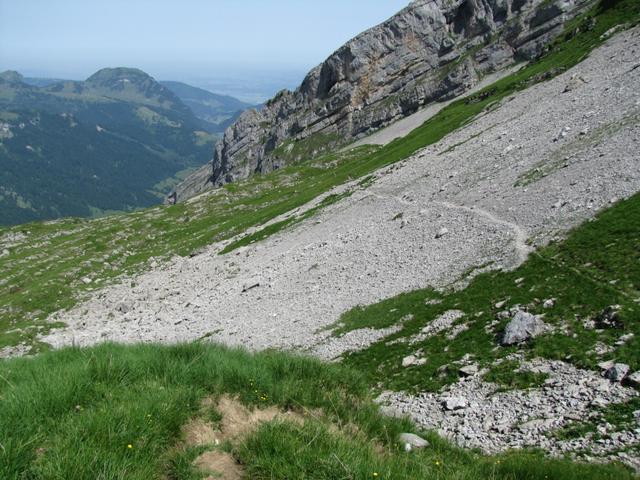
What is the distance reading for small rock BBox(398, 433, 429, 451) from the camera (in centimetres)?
982

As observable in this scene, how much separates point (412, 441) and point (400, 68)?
556 ft

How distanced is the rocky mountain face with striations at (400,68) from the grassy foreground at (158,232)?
27.9 meters

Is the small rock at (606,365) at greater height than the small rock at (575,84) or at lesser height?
lesser

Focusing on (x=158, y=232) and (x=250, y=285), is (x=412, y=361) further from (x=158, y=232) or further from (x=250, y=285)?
(x=158, y=232)

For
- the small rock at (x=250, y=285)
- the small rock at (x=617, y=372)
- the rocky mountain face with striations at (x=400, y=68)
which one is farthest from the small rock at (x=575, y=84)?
the rocky mountain face with striations at (x=400, y=68)

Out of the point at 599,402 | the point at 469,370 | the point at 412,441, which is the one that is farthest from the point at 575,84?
the point at 412,441

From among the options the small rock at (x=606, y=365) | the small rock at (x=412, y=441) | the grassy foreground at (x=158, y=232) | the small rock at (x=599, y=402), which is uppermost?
the small rock at (x=412, y=441)

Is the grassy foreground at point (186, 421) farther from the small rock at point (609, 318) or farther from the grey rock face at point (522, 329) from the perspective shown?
the grey rock face at point (522, 329)

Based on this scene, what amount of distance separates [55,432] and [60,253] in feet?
275

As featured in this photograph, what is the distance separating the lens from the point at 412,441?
32.9ft

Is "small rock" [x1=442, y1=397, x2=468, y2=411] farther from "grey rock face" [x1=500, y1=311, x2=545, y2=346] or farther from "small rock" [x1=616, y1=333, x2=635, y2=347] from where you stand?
"small rock" [x1=616, y1=333, x2=635, y2=347]

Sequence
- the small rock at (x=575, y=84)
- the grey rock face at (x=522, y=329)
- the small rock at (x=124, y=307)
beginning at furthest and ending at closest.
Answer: the small rock at (x=575, y=84), the small rock at (x=124, y=307), the grey rock face at (x=522, y=329)

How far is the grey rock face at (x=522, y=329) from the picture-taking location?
1748cm

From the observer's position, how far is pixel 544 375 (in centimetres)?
1520
